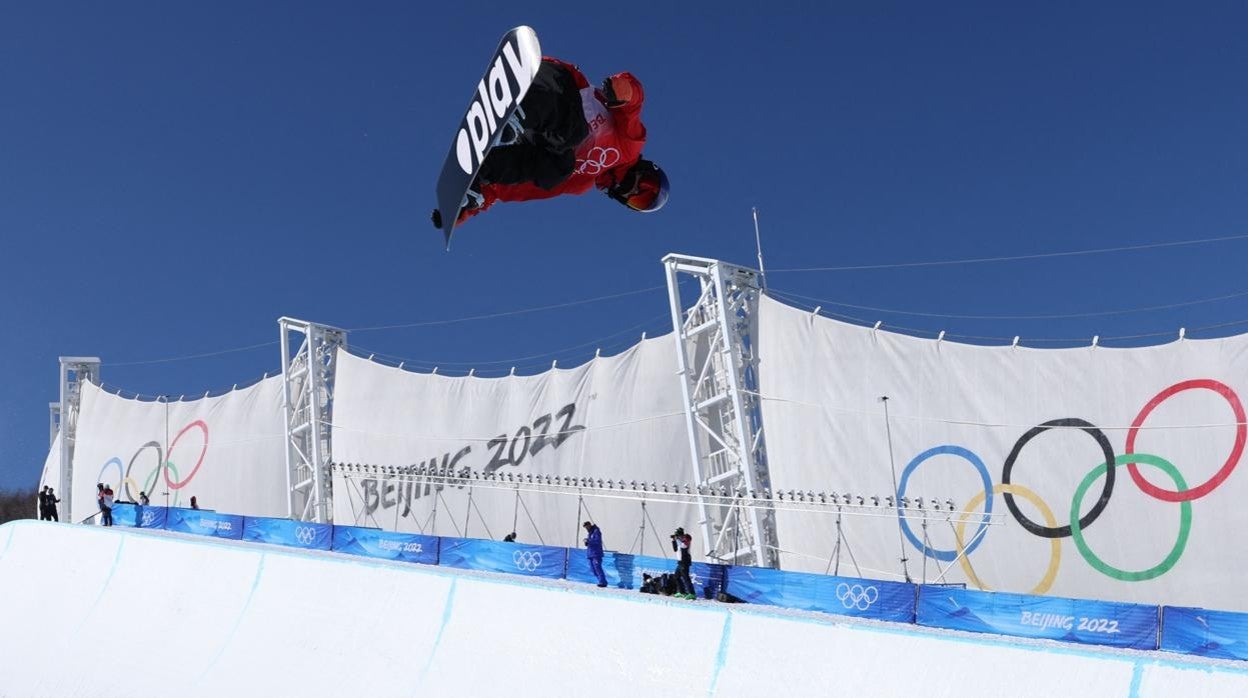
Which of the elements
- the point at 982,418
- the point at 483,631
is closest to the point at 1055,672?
the point at 483,631

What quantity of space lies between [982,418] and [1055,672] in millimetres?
9565

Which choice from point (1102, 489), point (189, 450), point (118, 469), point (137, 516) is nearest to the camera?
point (1102, 489)

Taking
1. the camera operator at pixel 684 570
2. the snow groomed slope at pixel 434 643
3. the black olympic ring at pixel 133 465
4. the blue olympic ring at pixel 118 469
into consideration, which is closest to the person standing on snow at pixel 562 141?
the snow groomed slope at pixel 434 643

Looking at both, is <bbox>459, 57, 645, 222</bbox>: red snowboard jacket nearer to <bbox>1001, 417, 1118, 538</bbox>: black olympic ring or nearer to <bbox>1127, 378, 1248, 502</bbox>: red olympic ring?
<bbox>1127, 378, 1248, 502</bbox>: red olympic ring

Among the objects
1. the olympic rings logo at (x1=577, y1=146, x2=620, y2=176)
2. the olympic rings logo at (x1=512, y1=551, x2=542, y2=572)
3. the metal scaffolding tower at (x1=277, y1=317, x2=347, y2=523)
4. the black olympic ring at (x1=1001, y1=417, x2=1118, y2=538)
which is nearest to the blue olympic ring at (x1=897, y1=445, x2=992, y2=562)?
the black olympic ring at (x1=1001, y1=417, x2=1118, y2=538)

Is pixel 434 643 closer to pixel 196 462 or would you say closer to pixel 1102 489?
pixel 1102 489

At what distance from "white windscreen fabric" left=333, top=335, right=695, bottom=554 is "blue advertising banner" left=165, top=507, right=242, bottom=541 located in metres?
3.25

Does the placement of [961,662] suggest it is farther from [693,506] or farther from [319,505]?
[319,505]

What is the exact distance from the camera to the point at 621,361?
20547 millimetres

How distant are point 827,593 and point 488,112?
842cm

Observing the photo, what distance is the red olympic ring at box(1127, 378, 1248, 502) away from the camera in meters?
13.3

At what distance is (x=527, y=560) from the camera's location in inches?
617

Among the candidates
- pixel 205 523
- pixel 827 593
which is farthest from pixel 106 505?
pixel 827 593

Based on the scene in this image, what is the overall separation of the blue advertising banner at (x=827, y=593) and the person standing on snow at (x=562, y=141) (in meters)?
7.07
